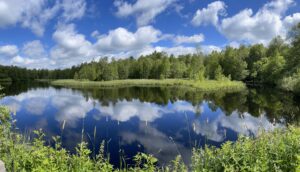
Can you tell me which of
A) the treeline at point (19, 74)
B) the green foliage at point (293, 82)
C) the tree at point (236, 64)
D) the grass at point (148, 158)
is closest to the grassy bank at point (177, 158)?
the grass at point (148, 158)

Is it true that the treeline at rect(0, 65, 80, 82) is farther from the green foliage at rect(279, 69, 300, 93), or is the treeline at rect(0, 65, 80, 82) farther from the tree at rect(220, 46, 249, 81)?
the green foliage at rect(279, 69, 300, 93)

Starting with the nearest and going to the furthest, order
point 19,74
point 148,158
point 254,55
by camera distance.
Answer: point 148,158 → point 254,55 → point 19,74

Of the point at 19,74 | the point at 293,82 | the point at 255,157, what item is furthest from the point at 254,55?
the point at 19,74

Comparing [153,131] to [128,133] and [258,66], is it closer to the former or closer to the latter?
[128,133]

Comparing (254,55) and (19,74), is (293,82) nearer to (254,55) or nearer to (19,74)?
(254,55)

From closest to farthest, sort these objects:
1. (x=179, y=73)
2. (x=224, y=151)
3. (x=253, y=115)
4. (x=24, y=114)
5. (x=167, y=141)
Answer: (x=224, y=151) < (x=167, y=141) < (x=253, y=115) < (x=24, y=114) < (x=179, y=73)

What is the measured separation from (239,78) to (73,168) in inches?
3685

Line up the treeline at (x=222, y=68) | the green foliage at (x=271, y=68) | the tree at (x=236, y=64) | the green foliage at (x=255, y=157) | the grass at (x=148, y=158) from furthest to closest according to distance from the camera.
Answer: the tree at (x=236, y=64), the treeline at (x=222, y=68), the green foliage at (x=271, y=68), the green foliage at (x=255, y=157), the grass at (x=148, y=158)

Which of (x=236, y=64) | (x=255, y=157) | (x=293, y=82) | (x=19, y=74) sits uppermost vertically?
(x=236, y=64)

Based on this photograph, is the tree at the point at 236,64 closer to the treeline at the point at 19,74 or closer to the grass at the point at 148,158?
the grass at the point at 148,158

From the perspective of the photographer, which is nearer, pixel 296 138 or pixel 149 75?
pixel 296 138

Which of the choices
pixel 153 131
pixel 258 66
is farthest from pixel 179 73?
pixel 153 131

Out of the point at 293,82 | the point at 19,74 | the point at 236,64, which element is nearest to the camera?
the point at 293,82

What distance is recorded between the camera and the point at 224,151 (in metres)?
6.81
